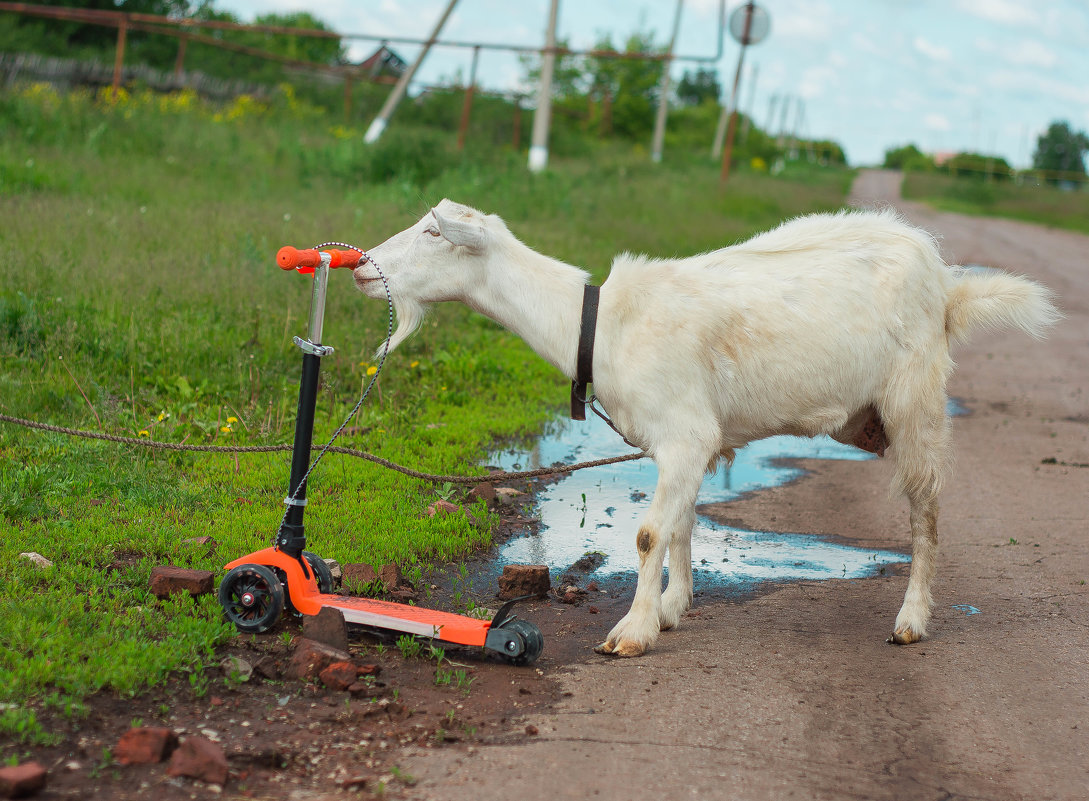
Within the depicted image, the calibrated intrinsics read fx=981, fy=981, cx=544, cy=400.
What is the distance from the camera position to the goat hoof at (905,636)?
175 inches

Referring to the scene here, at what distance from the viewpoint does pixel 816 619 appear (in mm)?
4746

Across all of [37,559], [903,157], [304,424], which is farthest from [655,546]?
[903,157]

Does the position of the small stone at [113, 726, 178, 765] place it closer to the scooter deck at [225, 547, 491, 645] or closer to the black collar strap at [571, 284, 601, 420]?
the scooter deck at [225, 547, 491, 645]

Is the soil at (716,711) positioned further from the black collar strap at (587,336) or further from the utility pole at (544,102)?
the utility pole at (544,102)

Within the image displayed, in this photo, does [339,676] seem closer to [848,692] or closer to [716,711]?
[716,711]

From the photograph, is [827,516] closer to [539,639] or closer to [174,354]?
[539,639]

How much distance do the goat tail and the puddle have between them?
4.98 ft

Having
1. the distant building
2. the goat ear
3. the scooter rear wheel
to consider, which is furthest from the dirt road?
the distant building

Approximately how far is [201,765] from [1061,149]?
97.5 metres

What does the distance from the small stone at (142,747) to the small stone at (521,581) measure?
199 cm

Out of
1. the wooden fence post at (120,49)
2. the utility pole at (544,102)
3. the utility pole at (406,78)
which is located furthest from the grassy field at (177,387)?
the utility pole at (544,102)

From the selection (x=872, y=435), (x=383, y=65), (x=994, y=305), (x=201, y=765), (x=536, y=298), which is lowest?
(x=201, y=765)

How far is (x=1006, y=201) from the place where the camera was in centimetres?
4897

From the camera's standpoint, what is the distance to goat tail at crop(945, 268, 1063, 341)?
4824 millimetres
